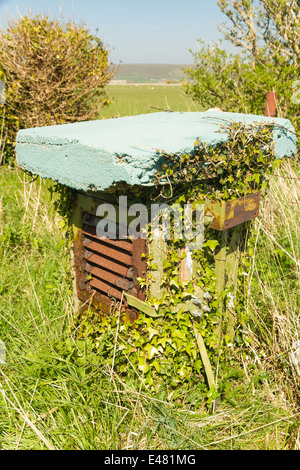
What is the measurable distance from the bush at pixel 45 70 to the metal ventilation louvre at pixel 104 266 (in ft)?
12.6

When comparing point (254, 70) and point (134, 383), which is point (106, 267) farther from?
point (254, 70)

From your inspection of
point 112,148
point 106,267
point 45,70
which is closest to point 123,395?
point 106,267

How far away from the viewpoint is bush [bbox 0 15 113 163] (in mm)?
5832

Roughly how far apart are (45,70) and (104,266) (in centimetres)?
462

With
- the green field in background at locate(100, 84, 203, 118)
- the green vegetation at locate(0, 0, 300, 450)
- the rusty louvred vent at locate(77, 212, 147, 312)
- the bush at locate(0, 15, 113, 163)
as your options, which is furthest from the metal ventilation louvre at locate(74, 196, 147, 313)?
the bush at locate(0, 15, 113, 163)

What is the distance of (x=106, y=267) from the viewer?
7.74 feet

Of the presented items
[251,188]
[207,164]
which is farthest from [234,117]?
[207,164]

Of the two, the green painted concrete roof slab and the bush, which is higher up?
the bush

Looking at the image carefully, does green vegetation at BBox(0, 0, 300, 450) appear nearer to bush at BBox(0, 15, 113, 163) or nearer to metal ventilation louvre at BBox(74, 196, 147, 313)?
metal ventilation louvre at BBox(74, 196, 147, 313)

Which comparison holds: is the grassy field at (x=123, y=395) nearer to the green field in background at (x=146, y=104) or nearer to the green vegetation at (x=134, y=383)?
the green vegetation at (x=134, y=383)

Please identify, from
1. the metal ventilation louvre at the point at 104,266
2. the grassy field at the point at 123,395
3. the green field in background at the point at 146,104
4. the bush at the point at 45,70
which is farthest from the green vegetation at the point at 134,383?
the bush at the point at 45,70

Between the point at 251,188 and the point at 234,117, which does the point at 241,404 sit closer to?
the point at 251,188

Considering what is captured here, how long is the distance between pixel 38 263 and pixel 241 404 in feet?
7.45
